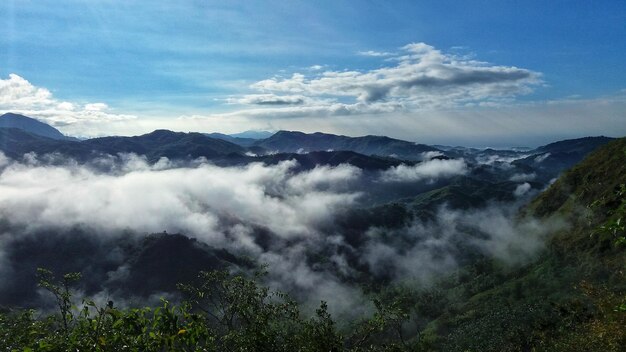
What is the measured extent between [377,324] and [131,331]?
82.3 ft

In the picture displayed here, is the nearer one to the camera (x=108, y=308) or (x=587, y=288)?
(x=108, y=308)

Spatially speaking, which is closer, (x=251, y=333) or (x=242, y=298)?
(x=251, y=333)

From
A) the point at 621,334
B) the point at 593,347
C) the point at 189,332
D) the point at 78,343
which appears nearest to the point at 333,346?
the point at 189,332

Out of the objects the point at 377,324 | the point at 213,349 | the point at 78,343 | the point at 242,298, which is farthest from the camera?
the point at 242,298

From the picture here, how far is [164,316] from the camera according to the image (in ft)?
75.5

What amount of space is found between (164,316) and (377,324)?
2471 cm

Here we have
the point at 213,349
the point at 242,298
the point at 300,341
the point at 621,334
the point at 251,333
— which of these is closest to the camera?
the point at 213,349

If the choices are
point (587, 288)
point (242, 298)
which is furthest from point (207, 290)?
point (587, 288)

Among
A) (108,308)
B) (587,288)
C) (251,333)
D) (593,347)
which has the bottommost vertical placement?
(593,347)

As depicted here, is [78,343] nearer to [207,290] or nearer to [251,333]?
[251,333]

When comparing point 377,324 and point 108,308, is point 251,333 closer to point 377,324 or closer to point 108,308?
point 108,308

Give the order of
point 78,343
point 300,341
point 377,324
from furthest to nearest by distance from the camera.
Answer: point 377,324, point 300,341, point 78,343

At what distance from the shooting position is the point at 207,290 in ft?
234

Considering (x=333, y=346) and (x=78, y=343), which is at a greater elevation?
(x=78, y=343)
